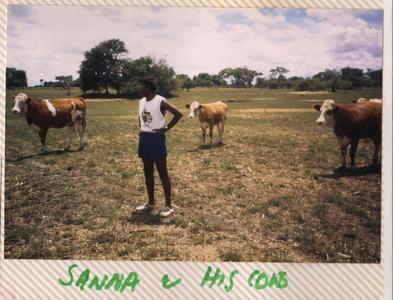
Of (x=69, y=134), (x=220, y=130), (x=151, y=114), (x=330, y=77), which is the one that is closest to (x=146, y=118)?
(x=151, y=114)

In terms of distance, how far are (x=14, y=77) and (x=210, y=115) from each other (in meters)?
1.97

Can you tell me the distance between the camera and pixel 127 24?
3.13m

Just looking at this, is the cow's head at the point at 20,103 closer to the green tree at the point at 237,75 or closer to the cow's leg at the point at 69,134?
the cow's leg at the point at 69,134

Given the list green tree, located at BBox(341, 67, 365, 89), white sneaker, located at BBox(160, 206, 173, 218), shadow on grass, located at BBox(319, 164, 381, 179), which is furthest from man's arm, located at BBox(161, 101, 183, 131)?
green tree, located at BBox(341, 67, 365, 89)

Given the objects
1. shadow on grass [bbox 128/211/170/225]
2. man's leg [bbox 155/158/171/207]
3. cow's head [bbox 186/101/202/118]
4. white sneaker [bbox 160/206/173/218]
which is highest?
cow's head [bbox 186/101/202/118]

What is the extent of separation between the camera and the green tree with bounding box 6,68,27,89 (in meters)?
3.16

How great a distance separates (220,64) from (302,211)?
1.64m

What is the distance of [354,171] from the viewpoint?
315 cm

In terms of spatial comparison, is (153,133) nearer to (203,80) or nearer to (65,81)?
(203,80)

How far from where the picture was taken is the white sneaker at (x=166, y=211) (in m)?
3.07

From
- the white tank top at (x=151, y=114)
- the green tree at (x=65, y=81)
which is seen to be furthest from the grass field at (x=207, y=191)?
the white tank top at (x=151, y=114)

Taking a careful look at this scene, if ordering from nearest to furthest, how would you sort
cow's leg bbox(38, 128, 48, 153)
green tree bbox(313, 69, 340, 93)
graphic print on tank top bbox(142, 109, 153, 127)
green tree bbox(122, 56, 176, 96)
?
graphic print on tank top bbox(142, 109, 153, 127)
green tree bbox(122, 56, 176, 96)
green tree bbox(313, 69, 340, 93)
cow's leg bbox(38, 128, 48, 153)

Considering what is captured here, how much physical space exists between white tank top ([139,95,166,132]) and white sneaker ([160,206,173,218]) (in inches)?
30.2

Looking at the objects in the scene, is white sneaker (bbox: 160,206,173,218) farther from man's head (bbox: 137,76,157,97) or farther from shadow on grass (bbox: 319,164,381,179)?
shadow on grass (bbox: 319,164,381,179)
